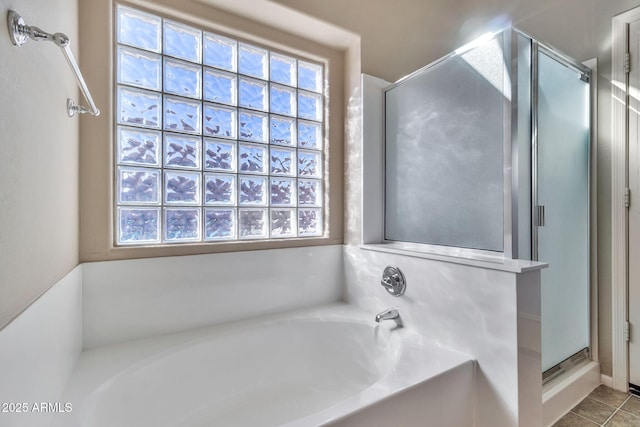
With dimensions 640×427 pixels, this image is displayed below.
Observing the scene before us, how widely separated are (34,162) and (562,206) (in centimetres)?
222

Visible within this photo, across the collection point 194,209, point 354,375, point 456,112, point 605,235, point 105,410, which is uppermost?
point 456,112

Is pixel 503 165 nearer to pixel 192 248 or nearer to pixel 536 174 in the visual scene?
pixel 536 174

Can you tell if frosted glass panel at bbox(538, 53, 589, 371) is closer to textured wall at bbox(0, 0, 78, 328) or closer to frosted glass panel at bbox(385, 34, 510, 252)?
frosted glass panel at bbox(385, 34, 510, 252)

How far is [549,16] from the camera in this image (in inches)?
76.0

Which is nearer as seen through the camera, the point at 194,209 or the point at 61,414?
the point at 61,414

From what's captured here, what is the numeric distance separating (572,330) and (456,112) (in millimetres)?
1390

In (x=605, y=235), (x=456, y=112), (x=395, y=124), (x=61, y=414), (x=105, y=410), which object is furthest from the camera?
(x=395, y=124)

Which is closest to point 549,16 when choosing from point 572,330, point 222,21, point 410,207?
point 410,207

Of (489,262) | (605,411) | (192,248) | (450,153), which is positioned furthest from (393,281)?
(605,411)

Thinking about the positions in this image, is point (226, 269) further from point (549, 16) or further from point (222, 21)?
point (549, 16)

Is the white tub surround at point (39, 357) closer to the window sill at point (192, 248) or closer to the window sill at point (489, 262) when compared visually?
the window sill at point (192, 248)

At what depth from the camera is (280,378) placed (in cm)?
155

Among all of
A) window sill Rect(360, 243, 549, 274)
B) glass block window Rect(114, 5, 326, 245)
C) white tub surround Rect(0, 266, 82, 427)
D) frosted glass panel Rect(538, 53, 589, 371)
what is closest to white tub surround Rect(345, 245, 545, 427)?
window sill Rect(360, 243, 549, 274)

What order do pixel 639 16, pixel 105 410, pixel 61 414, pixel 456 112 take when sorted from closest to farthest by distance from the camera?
pixel 61 414 → pixel 105 410 → pixel 456 112 → pixel 639 16
